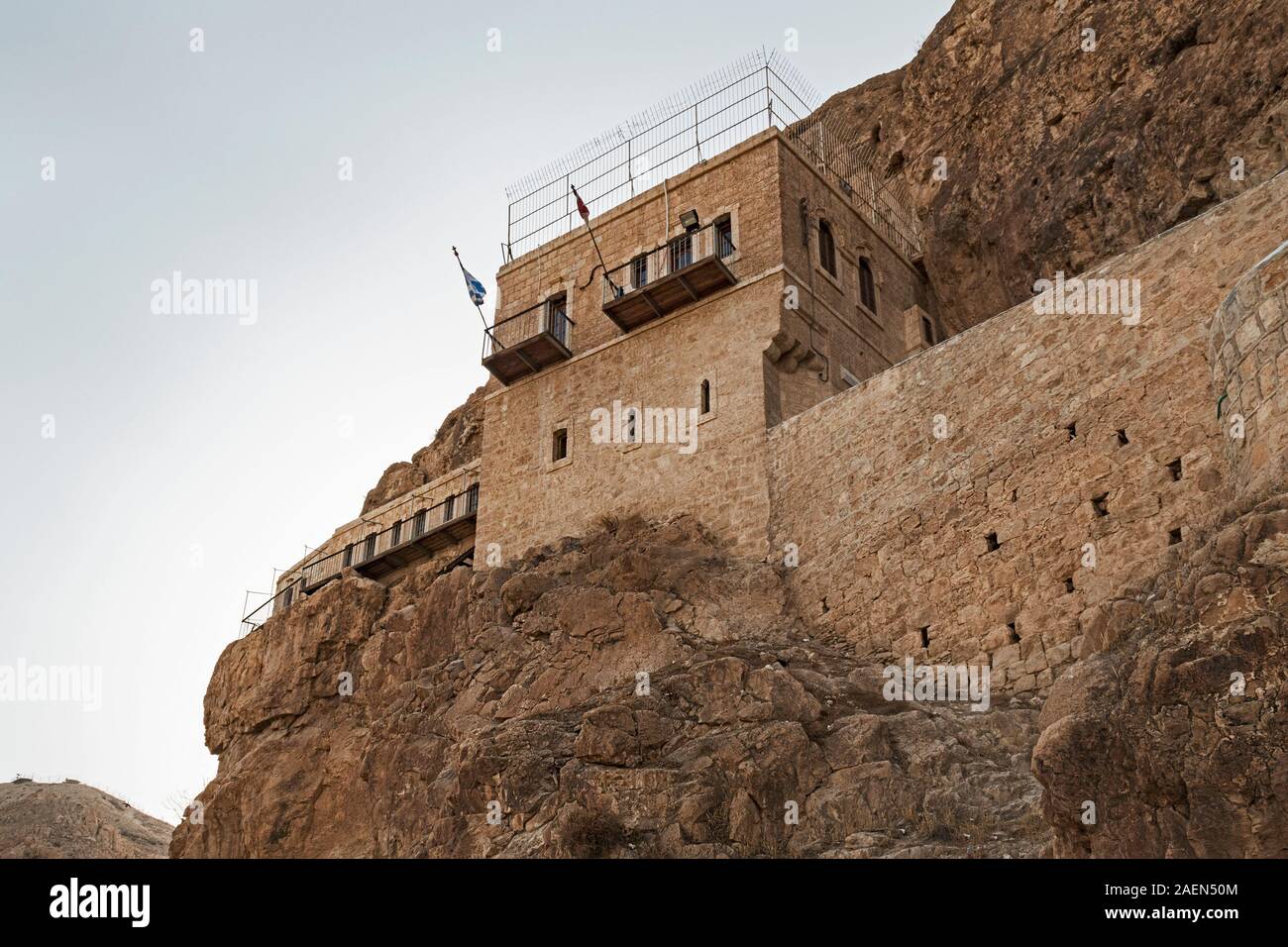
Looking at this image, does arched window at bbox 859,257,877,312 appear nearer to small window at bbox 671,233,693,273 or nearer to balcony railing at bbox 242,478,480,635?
small window at bbox 671,233,693,273

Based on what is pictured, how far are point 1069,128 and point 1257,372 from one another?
1353cm

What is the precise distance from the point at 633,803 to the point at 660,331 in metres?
12.0

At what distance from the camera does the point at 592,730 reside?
674 inches

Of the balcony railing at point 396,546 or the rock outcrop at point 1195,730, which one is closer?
the rock outcrop at point 1195,730

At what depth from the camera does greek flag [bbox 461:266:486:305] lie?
27938 mm

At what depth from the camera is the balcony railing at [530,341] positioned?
27.3 metres

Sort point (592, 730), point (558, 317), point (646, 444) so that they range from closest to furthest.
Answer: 1. point (592, 730)
2. point (646, 444)
3. point (558, 317)

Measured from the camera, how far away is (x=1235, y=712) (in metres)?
10.3

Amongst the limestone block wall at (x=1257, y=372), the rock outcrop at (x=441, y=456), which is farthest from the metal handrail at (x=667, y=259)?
the limestone block wall at (x=1257, y=372)

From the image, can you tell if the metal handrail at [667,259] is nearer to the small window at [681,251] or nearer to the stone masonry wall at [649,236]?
the small window at [681,251]

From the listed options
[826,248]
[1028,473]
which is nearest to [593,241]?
[826,248]

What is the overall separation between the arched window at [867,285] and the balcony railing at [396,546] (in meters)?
8.59

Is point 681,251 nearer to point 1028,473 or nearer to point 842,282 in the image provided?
point 842,282
